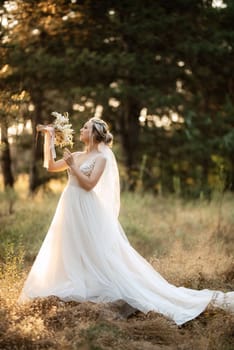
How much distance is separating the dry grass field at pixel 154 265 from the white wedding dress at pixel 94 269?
16 cm

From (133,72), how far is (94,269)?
9023mm

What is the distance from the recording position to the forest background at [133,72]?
13.9 metres

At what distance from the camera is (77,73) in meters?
14.2

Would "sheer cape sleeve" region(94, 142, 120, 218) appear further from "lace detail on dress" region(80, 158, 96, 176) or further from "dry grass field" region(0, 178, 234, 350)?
"dry grass field" region(0, 178, 234, 350)

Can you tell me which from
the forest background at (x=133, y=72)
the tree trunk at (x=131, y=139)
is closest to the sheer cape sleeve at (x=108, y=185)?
the forest background at (x=133, y=72)

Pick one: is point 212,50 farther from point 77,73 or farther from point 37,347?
point 37,347

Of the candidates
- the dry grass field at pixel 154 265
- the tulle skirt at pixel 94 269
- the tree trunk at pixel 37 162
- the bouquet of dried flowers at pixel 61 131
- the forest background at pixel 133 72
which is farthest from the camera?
the tree trunk at pixel 37 162

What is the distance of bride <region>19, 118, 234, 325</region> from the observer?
19.5ft

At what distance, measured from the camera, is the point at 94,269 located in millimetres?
6059

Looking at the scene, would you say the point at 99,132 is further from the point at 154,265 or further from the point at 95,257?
the point at 154,265

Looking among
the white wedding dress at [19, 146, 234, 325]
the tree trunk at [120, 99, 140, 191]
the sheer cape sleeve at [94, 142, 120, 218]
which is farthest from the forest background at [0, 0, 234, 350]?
the sheer cape sleeve at [94, 142, 120, 218]

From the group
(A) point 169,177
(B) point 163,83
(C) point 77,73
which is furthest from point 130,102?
(A) point 169,177

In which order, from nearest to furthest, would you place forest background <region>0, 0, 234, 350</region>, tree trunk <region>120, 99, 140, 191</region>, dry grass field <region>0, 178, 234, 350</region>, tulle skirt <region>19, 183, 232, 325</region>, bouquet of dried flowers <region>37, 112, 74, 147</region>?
dry grass field <region>0, 178, 234, 350</region> → tulle skirt <region>19, 183, 232, 325</region> → bouquet of dried flowers <region>37, 112, 74, 147</region> → forest background <region>0, 0, 234, 350</region> → tree trunk <region>120, 99, 140, 191</region>

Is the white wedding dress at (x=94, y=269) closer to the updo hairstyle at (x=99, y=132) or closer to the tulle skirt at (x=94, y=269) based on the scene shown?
the tulle skirt at (x=94, y=269)
